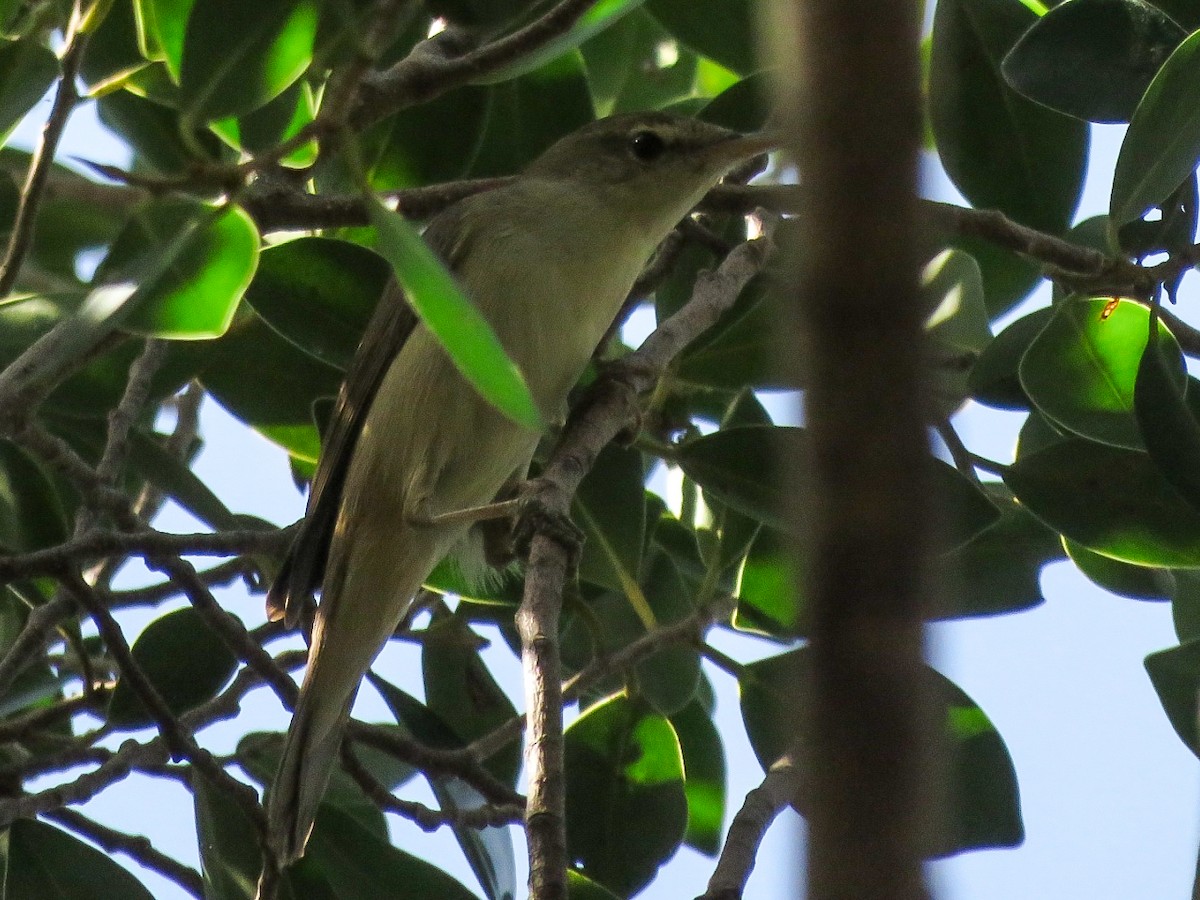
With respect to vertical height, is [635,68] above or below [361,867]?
above

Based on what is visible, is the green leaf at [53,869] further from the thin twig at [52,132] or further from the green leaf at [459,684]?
the thin twig at [52,132]

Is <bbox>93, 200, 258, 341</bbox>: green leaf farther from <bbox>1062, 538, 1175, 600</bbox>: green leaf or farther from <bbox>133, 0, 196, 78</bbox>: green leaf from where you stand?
<bbox>1062, 538, 1175, 600</bbox>: green leaf

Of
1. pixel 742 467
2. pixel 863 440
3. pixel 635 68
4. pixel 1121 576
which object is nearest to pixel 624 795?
pixel 742 467

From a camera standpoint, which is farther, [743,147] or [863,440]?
[743,147]

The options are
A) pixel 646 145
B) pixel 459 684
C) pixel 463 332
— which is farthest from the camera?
pixel 646 145

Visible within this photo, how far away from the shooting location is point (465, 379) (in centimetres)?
358

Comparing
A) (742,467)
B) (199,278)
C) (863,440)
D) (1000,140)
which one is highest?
(1000,140)

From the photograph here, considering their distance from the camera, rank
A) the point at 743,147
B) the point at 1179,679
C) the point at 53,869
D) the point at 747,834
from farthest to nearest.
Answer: the point at 743,147, the point at 53,869, the point at 1179,679, the point at 747,834

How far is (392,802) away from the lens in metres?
3.15

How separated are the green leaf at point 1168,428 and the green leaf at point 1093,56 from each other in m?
0.58

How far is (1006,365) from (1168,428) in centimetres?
59

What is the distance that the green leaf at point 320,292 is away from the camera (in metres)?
3.12

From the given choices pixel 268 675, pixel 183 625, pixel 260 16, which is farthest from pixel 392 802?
pixel 260 16

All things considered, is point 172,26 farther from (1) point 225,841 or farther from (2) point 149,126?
(1) point 225,841
